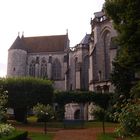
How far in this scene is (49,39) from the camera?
266ft

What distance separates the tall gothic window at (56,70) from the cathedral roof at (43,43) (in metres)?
2.98

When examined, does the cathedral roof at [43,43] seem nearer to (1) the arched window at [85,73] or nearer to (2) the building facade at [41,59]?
(2) the building facade at [41,59]

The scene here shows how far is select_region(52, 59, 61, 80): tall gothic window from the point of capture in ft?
249

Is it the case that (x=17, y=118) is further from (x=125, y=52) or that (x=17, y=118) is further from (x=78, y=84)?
(x=125, y=52)

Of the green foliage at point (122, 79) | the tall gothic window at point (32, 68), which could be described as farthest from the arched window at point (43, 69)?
the green foliage at point (122, 79)

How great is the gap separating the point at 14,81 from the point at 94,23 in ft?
65.8

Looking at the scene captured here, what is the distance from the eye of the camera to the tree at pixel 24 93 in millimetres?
40938

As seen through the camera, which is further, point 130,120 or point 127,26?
point 127,26

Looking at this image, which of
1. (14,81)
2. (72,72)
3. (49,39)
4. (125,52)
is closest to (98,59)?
(72,72)

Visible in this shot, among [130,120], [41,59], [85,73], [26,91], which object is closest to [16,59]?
[41,59]

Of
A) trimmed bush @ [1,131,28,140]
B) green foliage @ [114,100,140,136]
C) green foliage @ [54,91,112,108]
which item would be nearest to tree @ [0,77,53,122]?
green foliage @ [54,91,112,108]

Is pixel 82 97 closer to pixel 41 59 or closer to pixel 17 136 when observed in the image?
pixel 17 136

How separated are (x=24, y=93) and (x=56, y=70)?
35684 millimetres

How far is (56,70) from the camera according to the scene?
7675 cm
